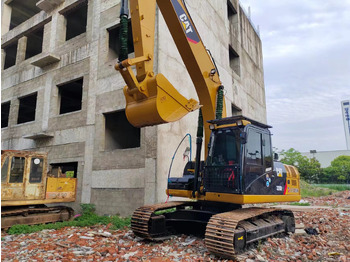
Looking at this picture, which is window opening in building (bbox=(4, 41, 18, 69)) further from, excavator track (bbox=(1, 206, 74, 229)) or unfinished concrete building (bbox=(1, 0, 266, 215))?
excavator track (bbox=(1, 206, 74, 229))

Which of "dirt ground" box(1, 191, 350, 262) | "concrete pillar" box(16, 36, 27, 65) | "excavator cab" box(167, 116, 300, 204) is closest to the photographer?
"dirt ground" box(1, 191, 350, 262)

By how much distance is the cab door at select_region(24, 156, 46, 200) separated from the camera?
401 inches

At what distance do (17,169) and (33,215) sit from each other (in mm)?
1814

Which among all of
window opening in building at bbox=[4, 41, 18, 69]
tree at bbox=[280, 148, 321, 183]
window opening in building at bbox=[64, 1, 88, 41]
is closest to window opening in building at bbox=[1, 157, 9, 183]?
window opening in building at bbox=[64, 1, 88, 41]

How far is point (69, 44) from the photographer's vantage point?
15445 mm

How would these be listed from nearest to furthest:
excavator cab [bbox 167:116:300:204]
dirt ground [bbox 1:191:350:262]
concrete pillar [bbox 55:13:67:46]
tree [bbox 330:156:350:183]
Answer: dirt ground [bbox 1:191:350:262] < excavator cab [bbox 167:116:300:204] < concrete pillar [bbox 55:13:67:46] < tree [bbox 330:156:350:183]

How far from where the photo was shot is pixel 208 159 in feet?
21.6

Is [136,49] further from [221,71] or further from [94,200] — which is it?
[221,71]

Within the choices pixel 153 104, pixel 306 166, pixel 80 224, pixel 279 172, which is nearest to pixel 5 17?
pixel 80 224

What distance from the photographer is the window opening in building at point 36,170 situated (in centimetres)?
1028

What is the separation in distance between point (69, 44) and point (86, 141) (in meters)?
5.97

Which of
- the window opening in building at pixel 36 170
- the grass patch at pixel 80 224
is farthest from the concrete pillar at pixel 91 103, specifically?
the window opening in building at pixel 36 170

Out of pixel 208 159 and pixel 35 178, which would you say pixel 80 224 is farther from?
pixel 208 159

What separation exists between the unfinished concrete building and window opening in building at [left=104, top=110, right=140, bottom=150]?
0.05 m
